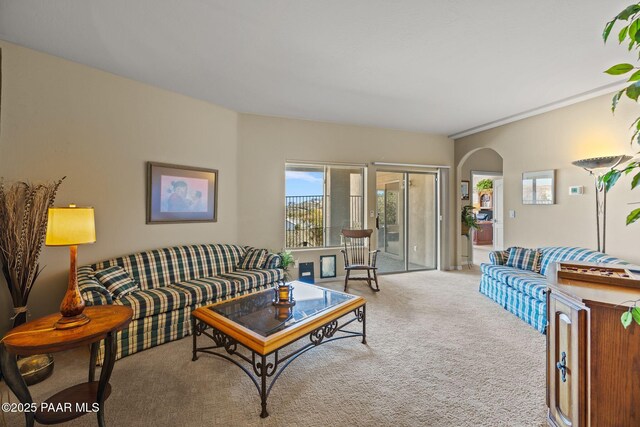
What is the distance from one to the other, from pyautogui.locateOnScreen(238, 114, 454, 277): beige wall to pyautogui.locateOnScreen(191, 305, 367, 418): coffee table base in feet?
7.01

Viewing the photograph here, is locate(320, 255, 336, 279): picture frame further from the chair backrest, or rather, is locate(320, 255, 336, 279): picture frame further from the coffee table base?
the coffee table base

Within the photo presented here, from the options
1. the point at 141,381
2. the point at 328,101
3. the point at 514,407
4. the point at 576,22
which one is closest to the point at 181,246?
the point at 141,381

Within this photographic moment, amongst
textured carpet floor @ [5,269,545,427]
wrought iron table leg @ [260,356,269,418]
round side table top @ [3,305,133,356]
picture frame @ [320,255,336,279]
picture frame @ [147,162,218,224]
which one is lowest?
textured carpet floor @ [5,269,545,427]

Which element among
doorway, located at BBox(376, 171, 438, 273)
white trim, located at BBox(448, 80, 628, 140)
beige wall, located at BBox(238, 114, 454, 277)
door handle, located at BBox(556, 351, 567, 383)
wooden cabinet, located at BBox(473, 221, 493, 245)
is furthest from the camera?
wooden cabinet, located at BBox(473, 221, 493, 245)

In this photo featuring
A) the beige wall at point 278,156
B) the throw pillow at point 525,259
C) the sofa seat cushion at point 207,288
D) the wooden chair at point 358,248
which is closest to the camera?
the sofa seat cushion at point 207,288

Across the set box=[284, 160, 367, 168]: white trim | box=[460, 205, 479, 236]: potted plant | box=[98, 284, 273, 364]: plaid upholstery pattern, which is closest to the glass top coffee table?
box=[98, 284, 273, 364]: plaid upholstery pattern

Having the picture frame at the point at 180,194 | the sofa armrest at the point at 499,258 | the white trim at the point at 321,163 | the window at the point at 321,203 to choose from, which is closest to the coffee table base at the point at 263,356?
the picture frame at the point at 180,194

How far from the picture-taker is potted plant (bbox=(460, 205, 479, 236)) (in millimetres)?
5990

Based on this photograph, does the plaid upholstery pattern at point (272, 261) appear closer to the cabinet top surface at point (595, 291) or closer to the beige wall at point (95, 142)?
the beige wall at point (95, 142)

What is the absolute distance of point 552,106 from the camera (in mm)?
3941

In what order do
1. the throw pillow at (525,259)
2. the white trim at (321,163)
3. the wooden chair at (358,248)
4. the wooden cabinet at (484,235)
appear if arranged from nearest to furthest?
the throw pillow at (525,259) < the wooden chair at (358,248) < the white trim at (321,163) < the wooden cabinet at (484,235)

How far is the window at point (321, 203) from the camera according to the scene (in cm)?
480

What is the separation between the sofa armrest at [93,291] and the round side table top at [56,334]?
1.17ft

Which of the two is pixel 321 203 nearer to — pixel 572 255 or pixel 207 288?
pixel 207 288
